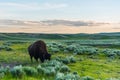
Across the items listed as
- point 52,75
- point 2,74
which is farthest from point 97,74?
point 2,74

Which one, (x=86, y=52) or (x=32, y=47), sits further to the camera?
(x=86, y=52)

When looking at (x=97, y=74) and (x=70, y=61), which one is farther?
(x=70, y=61)

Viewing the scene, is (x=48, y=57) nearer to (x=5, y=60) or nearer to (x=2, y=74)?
(x=5, y=60)

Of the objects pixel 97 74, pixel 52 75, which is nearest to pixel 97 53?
pixel 97 74

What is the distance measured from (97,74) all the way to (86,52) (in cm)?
1634

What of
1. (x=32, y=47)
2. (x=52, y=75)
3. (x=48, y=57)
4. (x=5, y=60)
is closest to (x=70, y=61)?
(x=48, y=57)

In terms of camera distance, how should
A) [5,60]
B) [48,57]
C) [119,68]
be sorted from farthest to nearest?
[5,60]
[48,57]
[119,68]

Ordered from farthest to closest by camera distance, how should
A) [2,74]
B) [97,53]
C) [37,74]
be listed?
[97,53] → [37,74] → [2,74]

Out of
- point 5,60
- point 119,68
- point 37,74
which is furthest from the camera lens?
point 5,60

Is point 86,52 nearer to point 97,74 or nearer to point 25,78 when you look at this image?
point 97,74

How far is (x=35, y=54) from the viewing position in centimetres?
2706

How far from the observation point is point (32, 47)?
1087 inches

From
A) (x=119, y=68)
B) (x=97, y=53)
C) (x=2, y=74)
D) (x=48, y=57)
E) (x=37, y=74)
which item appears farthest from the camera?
(x=97, y=53)

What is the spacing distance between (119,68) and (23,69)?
9.74 meters
